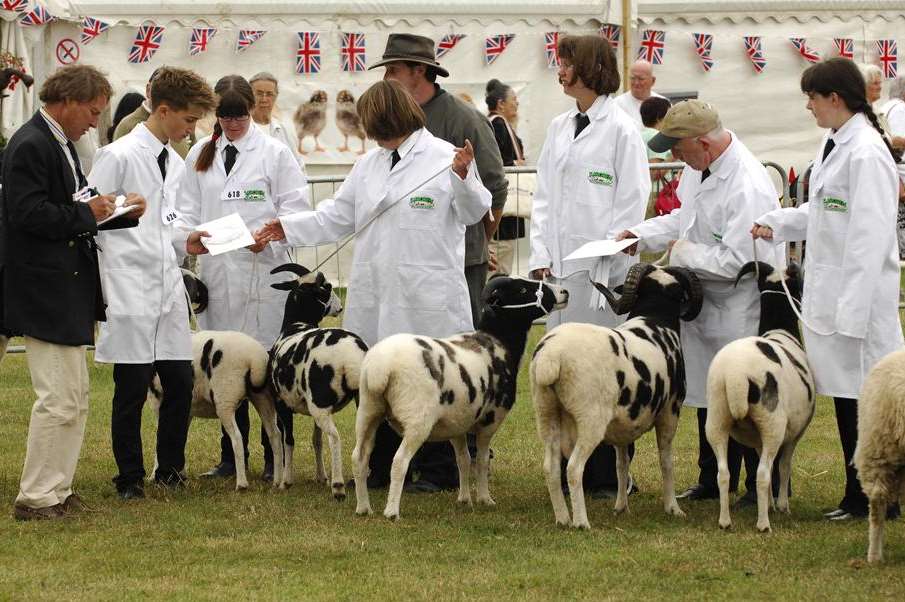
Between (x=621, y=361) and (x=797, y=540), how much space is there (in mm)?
1205

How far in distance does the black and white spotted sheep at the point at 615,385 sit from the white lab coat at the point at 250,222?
2.24 meters

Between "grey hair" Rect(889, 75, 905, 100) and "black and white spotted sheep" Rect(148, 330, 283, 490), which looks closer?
"black and white spotted sheep" Rect(148, 330, 283, 490)

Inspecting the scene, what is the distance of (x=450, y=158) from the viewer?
7.95m

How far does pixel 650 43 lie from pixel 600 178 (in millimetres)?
8613

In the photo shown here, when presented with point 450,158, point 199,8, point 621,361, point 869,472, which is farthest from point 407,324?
point 199,8

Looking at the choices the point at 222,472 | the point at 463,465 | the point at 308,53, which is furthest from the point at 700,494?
the point at 308,53

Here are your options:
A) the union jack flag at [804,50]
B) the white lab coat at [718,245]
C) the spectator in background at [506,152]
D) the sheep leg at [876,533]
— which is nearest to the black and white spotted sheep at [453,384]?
the white lab coat at [718,245]

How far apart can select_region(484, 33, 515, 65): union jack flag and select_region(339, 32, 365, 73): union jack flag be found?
1.42 meters

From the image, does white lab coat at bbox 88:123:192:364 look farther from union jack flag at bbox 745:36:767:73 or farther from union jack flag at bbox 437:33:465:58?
union jack flag at bbox 745:36:767:73

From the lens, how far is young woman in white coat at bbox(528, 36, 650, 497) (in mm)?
7910

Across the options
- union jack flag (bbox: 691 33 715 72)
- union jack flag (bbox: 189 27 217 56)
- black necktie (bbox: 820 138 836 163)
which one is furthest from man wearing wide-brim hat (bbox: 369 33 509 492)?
union jack flag (bbox: 691 33 715 72)

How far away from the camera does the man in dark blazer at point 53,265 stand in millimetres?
6930

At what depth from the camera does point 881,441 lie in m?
6.16

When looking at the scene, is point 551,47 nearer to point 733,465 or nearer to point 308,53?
point 308,53
